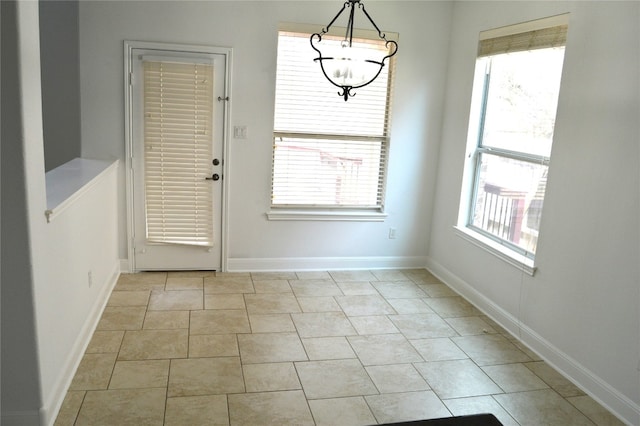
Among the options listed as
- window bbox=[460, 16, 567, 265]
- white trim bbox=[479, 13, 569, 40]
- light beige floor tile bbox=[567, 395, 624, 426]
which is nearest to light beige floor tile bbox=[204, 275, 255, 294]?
window bbox=[460, 16, 567, 265]

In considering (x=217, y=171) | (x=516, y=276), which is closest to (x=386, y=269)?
(x=516, y=276)

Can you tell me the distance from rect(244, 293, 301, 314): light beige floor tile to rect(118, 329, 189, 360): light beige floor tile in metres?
0.65

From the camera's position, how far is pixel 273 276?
491 centimetres

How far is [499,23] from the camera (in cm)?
416

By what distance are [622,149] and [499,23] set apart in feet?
5.46

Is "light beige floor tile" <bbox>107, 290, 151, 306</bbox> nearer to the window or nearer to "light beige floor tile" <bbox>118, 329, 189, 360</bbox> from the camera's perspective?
"light beige floor tile" <bbox>118, 329, 189, 360</bbox>

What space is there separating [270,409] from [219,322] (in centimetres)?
117

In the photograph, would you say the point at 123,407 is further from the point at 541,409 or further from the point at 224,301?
the point at 541,409

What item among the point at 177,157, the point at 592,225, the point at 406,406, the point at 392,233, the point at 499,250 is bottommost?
the point at 406,406

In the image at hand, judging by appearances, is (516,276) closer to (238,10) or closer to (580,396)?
(580,396)

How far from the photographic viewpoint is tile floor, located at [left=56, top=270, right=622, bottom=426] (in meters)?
2.83

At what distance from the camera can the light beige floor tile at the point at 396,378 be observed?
312cm

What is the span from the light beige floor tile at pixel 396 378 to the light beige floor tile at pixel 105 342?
64.1 inches

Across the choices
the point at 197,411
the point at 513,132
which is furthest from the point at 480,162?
the point at 197,411
